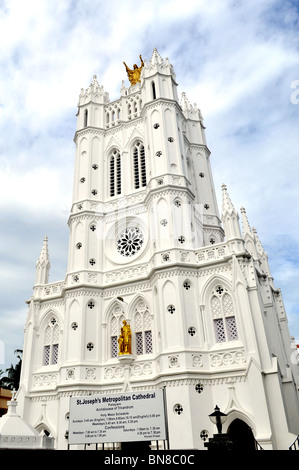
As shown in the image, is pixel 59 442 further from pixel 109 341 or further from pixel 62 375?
pixel 109 341

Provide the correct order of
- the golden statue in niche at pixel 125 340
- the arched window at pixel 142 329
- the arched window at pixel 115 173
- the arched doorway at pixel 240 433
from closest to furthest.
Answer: the arched doorway at pixel 240 433 → the golden statue in niche at pixel 125 340 → the arched window at pixel 142 329 → the arched window at pixel 115 173

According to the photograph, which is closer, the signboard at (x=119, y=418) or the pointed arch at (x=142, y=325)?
the signboard at (x=119, y=418)

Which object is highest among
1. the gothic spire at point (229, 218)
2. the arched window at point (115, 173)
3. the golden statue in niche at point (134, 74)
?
the golden statue in niche at point (134, 74)

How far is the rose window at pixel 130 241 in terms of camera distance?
24.4 metres

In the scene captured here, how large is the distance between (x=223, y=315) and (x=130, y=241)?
8.26 metres

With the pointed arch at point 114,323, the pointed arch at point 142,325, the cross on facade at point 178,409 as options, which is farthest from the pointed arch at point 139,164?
the cross on facade at point 178,409

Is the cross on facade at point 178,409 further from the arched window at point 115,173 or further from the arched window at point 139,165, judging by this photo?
the arched window at point 115,173

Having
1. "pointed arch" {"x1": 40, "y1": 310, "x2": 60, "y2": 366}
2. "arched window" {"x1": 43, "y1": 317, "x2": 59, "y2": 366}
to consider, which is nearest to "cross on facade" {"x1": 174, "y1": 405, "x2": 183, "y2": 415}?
Answer: "pointed arch" {"x1": 40, "y1": 310, "x2": 60, "y2": 366}

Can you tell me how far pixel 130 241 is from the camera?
81.3ft

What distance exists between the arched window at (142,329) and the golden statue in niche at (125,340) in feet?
2.31

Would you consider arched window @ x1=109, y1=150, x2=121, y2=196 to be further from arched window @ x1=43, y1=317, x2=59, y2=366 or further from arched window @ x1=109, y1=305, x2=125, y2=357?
arched window @ x1=43, y1=317, x2=59, y2=366

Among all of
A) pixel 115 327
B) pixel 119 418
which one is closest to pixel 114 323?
pixel 115 327

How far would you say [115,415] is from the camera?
40.3 feet

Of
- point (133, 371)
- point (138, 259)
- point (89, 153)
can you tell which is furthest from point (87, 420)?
point (89, 153)
